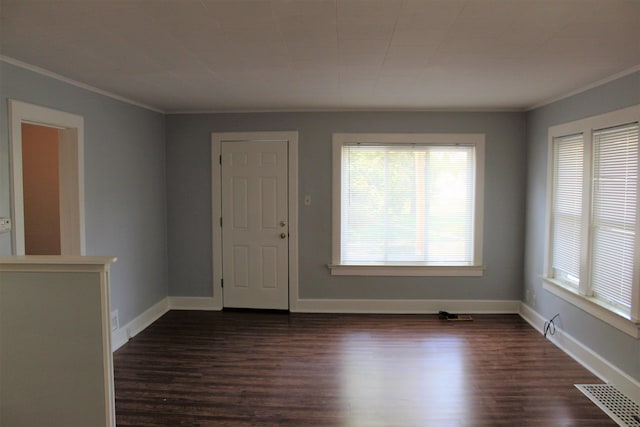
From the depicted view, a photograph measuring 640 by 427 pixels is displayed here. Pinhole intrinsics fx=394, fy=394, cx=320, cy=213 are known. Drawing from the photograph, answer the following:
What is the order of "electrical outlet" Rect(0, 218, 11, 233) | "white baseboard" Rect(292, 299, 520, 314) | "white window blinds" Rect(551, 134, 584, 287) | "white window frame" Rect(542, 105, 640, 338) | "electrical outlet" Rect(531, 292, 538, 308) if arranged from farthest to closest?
"white baseboard" Rect(292, 299, 520, 314) → "electrical outlet" Rect(531, 292, 538, 308) → "white window blinds" Rect(551, 134, 584, 287) → "white window frame" Rect(542, 105, 640, 338) → "electrical outlet" Rect(0, 218, 11, 233)

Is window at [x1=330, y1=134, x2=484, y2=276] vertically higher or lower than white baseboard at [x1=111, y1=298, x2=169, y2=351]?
higher

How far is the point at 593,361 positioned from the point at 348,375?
78.6 inches

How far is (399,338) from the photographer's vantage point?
3834 millimetres

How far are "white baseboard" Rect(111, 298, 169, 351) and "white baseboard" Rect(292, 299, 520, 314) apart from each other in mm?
1552

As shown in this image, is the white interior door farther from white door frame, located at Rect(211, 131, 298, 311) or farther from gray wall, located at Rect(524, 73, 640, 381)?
gray wall, located at Rect(524, 73, 640, 381)

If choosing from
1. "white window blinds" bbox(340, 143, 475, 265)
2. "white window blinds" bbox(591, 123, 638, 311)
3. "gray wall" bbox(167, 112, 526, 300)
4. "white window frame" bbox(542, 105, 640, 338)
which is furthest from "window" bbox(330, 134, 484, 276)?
"white window blinds" bbox(591, 123, 638, 311)

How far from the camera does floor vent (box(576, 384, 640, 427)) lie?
253 cm

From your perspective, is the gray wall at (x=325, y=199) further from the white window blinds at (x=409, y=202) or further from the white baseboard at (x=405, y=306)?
the white window blinds at (x=409, y=202)

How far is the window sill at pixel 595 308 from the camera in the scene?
9.15ft

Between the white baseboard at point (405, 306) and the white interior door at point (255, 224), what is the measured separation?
1.16 ft

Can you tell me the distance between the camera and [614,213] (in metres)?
3.02

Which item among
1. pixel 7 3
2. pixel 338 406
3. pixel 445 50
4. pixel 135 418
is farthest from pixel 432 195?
pixel 7 3

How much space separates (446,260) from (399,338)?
1.19 meters

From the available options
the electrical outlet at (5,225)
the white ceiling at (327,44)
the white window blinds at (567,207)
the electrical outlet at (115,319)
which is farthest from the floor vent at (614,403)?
the electrical outlet at (5,225)
